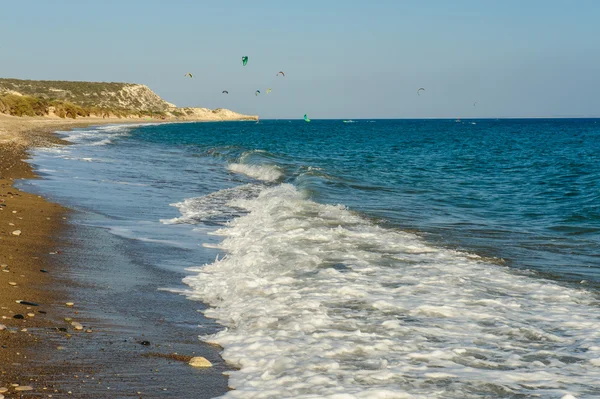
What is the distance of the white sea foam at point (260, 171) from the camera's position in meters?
28.5

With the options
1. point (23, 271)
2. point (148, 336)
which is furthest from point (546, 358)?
point (23, 271)

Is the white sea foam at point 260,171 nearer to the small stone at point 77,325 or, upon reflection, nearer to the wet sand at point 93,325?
the wet sand at point 93,325

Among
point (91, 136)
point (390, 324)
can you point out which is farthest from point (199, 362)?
point (91, 136)

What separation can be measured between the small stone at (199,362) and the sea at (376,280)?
0.27 meters

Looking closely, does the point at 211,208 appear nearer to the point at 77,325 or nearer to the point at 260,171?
the point at 77,325

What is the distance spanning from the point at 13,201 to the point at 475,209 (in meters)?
12.1

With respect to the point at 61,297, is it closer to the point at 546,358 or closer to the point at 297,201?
the point at 546,358

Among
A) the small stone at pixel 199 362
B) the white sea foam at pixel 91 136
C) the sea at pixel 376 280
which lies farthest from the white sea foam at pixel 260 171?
the small stone at pixel 199 362

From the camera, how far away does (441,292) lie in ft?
28.2

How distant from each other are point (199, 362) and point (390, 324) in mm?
2221

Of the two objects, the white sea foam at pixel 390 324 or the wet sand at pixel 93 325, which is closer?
the wet sand at pixel 93 325

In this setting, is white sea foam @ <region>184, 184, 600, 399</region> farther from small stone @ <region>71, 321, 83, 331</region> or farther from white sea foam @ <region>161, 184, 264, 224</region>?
white sea foam @ <region>161, 184, 264, 224</region>

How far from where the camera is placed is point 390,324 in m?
7.09

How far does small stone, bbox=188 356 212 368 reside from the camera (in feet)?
19.2
